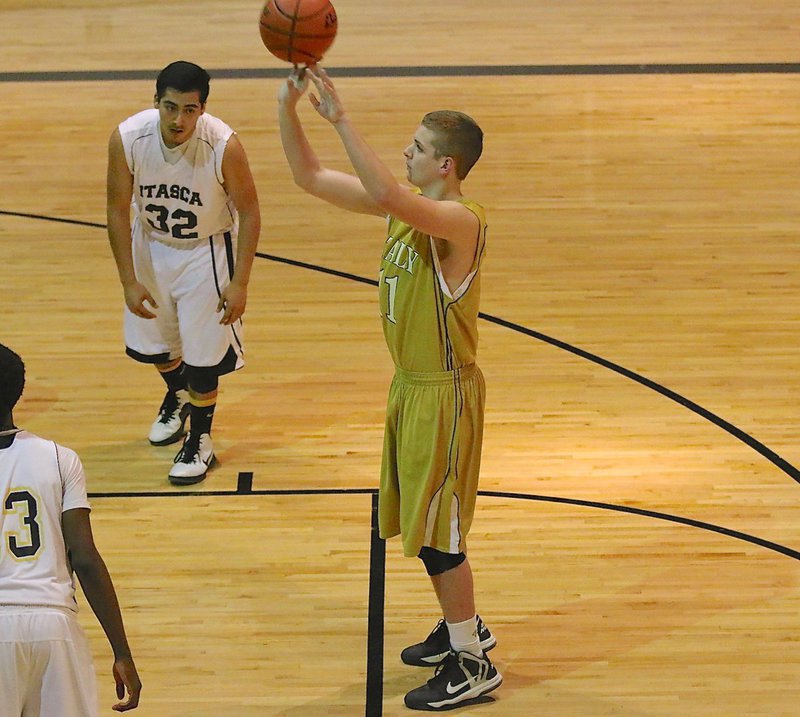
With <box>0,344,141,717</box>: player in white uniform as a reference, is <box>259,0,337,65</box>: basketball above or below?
above

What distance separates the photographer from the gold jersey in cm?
403

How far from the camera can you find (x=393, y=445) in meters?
4.35

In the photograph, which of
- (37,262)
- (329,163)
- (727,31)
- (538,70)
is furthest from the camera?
(727,31)

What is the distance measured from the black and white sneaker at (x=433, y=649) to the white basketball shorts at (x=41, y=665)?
66.8 inches

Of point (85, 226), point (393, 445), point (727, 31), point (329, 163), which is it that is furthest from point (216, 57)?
point (393, 445)

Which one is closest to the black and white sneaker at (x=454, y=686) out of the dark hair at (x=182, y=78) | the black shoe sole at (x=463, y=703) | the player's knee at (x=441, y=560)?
the black shoe sole at (x=463, y=703)

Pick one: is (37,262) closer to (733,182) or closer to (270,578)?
(270,578)

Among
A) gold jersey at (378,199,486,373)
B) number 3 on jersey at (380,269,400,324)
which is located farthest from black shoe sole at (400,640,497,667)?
number 3 on jersey at (380,269,400,324)

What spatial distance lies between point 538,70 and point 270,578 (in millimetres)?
7378

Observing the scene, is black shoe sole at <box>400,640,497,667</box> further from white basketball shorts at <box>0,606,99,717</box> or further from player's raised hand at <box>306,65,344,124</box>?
player's raised hand at <box>306,65,344,124</box>

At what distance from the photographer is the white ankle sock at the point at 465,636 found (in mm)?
4398

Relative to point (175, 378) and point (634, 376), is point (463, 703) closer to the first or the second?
point (175, 378)

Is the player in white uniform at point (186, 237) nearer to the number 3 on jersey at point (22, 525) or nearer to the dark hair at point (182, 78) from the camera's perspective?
the dark hair at point (182, 78)

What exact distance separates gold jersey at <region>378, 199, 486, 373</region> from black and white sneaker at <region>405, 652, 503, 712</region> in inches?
41.7
